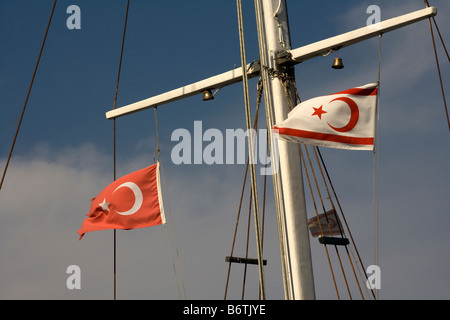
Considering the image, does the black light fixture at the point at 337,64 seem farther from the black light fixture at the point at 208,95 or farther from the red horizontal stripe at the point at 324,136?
the black light fixture at the point at 208,95

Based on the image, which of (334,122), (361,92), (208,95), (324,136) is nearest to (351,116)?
(334,122)

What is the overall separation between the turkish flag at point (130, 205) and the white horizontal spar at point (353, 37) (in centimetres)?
454

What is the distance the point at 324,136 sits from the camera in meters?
17.3

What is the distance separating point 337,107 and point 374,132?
1.00m

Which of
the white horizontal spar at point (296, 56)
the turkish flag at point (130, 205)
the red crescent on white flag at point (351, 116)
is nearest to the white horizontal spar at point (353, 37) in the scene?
the white horizontal spar at point (296, 56)

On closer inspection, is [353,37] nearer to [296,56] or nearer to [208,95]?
[296,56]

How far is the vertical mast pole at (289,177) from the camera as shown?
1669 cm

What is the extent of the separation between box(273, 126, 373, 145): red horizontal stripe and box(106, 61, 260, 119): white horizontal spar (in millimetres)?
2631
